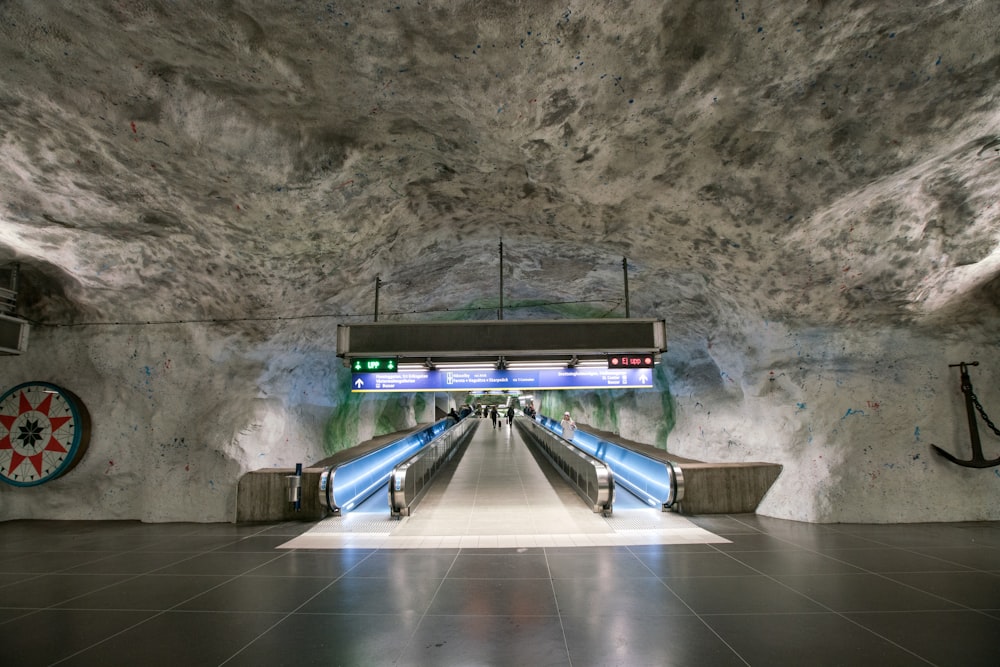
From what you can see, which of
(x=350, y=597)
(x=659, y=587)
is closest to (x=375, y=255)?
(x=350, y=597)

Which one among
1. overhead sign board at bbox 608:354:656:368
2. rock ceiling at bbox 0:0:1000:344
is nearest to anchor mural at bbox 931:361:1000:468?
rock ceiling at bbox 0:0:1000:344

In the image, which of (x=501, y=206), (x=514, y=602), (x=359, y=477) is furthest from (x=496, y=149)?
(x=359, y=477)

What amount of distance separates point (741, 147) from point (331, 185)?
4079mm

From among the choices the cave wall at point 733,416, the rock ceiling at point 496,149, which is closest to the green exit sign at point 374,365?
the rock ceiling at point 496,149

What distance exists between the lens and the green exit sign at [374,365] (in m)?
5.91

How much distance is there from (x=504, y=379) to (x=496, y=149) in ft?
9.32

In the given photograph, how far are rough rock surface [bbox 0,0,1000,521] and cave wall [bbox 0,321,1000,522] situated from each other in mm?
39

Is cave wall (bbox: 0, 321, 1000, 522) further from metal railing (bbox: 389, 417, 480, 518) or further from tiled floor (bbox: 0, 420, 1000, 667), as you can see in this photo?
metal railing (bbox: 389, 417, 480, 518)

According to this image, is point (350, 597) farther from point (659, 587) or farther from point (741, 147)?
point (741, 147)

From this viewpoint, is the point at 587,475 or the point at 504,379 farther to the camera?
the point at 587,475

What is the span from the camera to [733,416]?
852cm

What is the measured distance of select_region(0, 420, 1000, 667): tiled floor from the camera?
9.79 ft

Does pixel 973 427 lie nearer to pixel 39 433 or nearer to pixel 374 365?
pixel 374 365

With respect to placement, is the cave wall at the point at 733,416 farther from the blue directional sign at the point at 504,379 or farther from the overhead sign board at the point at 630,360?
the overhead sign board at the point at 630,360
